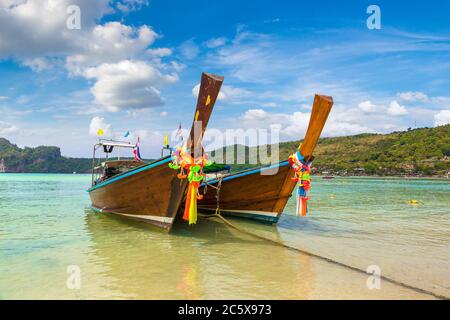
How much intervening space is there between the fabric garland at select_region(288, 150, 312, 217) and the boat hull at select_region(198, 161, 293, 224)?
2.68 ft

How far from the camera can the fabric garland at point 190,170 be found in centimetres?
767

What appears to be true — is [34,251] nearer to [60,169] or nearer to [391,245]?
[391,245]

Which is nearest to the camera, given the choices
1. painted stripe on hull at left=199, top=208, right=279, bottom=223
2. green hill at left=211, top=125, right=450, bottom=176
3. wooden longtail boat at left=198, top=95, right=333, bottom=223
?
wooden longtail boat at left=198, top=95, right=333, bottom=223

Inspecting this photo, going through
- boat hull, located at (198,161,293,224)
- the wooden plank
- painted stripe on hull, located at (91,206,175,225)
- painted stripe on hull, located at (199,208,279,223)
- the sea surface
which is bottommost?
the sea surface

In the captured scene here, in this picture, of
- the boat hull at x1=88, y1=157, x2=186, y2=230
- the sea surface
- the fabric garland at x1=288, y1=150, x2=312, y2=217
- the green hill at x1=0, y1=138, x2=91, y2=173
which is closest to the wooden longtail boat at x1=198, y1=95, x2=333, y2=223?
the fabric garland at x1=288, y1=150, x2=312, y2=217

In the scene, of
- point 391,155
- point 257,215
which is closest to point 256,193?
point 257,215

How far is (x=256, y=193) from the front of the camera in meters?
10.8

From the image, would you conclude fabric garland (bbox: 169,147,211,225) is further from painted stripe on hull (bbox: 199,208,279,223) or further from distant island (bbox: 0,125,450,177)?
distant island (bbox: 0,125,450,177)

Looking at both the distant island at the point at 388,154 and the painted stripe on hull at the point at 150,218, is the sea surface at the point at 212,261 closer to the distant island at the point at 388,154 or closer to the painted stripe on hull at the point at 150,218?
the painted stripe on hull at the point at 150,218

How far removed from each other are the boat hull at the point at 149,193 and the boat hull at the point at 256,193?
1450 millimetres

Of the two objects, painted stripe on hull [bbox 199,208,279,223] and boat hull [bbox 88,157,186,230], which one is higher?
boat hull [bbox 88,157,186,230]

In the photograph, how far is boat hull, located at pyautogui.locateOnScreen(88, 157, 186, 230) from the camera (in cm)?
831

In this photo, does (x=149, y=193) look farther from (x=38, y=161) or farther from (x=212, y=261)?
(x=38, y=161)

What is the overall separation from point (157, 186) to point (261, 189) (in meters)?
3.66
